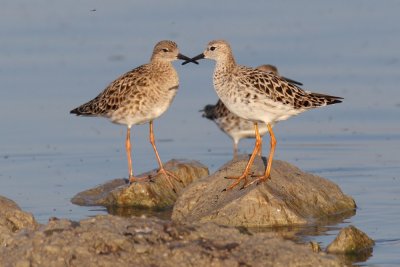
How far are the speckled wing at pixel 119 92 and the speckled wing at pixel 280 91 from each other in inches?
83.5

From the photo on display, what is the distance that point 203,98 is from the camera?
61.8ft

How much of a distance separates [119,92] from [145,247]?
20.9ft

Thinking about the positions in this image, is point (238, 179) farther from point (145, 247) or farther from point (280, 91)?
point (145, 247)

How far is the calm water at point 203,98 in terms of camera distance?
14.9 meters

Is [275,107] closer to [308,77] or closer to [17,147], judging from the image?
[17,147]

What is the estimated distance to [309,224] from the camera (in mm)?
12562

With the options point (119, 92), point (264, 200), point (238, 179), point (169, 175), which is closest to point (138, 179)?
point (169, 175)

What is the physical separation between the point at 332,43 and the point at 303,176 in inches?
319

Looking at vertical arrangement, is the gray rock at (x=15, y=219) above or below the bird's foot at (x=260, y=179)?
below

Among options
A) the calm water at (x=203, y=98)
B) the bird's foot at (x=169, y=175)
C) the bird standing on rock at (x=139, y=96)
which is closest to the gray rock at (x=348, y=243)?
the calm water at (x=203, y=98)

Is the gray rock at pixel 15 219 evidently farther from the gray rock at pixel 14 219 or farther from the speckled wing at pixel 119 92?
the speckled wing at pixel 119 92

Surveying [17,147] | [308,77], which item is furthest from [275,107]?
[308,77]

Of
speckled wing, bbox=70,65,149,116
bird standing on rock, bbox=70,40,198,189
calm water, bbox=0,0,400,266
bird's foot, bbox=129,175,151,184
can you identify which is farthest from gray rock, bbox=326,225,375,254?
speckled wing, bbox=70,65,149,116

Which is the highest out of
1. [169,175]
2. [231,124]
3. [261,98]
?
[261,98]
